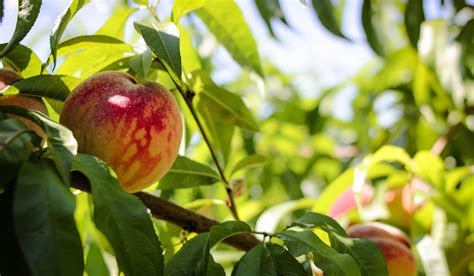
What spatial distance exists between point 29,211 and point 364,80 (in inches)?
63.8

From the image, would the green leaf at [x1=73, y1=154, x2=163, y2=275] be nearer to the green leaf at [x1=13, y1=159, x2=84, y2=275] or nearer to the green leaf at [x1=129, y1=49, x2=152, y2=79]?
the green leaf at [x1=13, y1=159, x2=84, y2=275]

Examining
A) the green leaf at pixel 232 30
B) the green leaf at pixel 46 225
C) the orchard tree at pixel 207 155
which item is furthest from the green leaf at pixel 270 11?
the green leaf at pixel 46 225

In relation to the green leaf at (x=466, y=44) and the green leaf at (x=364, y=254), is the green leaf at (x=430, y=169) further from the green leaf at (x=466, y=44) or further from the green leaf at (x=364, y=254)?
the green leaf at (x=364, y=254)

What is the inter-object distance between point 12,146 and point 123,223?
0.11 meters

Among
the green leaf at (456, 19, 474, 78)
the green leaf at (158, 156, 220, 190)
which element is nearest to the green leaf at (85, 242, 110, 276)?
the green leaf at (158, 156, 220, 190)

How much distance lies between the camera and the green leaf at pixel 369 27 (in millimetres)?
1440

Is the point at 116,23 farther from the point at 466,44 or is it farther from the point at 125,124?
the point at 466,44

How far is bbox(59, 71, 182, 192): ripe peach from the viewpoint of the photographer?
0.77 m

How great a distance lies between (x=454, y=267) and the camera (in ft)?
4.30

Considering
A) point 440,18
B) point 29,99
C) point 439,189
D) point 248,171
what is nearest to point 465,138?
point 440,18

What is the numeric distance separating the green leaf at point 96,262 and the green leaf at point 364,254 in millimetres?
506

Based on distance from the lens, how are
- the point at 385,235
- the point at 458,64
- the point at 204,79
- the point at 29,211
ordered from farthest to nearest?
the point at 458,64, the point at 385,235, the point at 204,79, the point at 29,211

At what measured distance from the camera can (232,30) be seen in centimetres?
108

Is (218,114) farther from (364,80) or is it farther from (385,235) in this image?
(364,80)
